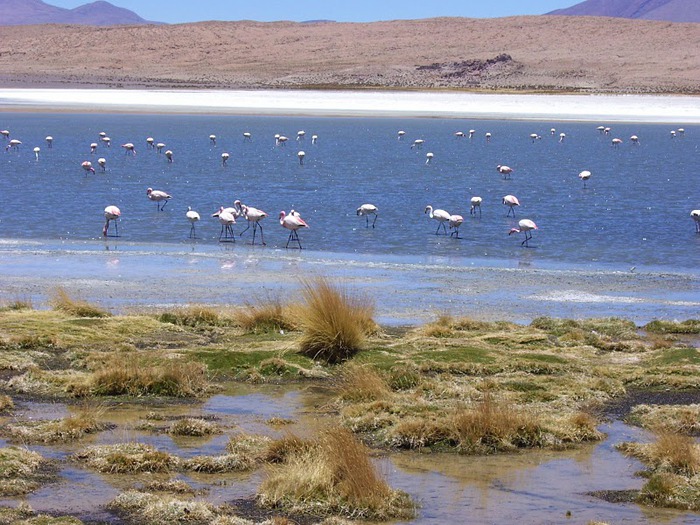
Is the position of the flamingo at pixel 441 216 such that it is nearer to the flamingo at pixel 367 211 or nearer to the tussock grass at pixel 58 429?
the flamingo at pixel 367 211

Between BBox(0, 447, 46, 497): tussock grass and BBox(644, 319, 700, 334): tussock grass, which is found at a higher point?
BBox(0, 447, 46, 497): tussock grass

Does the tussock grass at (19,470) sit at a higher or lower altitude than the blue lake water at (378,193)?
higher

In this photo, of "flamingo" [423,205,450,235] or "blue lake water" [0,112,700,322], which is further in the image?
"flamingo" [423,205,450,235]

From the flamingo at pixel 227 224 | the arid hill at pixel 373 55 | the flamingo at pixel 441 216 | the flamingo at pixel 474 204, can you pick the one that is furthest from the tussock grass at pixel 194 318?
the arid hill at pixel 373 55

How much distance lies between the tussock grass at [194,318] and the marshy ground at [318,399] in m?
0.02

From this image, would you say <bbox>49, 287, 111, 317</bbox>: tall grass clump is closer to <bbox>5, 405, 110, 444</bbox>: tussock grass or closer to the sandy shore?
<bbox>5, 405, 110, 444</bbox>: tussock grass

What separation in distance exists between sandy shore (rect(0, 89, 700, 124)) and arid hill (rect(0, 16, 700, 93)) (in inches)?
608

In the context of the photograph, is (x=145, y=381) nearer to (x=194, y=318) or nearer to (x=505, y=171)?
(x=194, y=318)

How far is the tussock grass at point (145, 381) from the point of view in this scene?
36.0 ft

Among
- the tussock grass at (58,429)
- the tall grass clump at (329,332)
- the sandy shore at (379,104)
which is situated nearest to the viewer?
the tussock grass at (58,429)

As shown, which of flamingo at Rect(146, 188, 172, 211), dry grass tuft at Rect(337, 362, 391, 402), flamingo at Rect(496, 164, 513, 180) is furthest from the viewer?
flamingo at Rect(496, 164, 513, 180)

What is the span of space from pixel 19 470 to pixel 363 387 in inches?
138

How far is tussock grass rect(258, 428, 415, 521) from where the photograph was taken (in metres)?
7.82

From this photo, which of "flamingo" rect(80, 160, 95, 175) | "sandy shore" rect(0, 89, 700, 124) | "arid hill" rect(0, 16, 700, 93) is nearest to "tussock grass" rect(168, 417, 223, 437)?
"flamingo" rect(80, 160, 95, 175)
